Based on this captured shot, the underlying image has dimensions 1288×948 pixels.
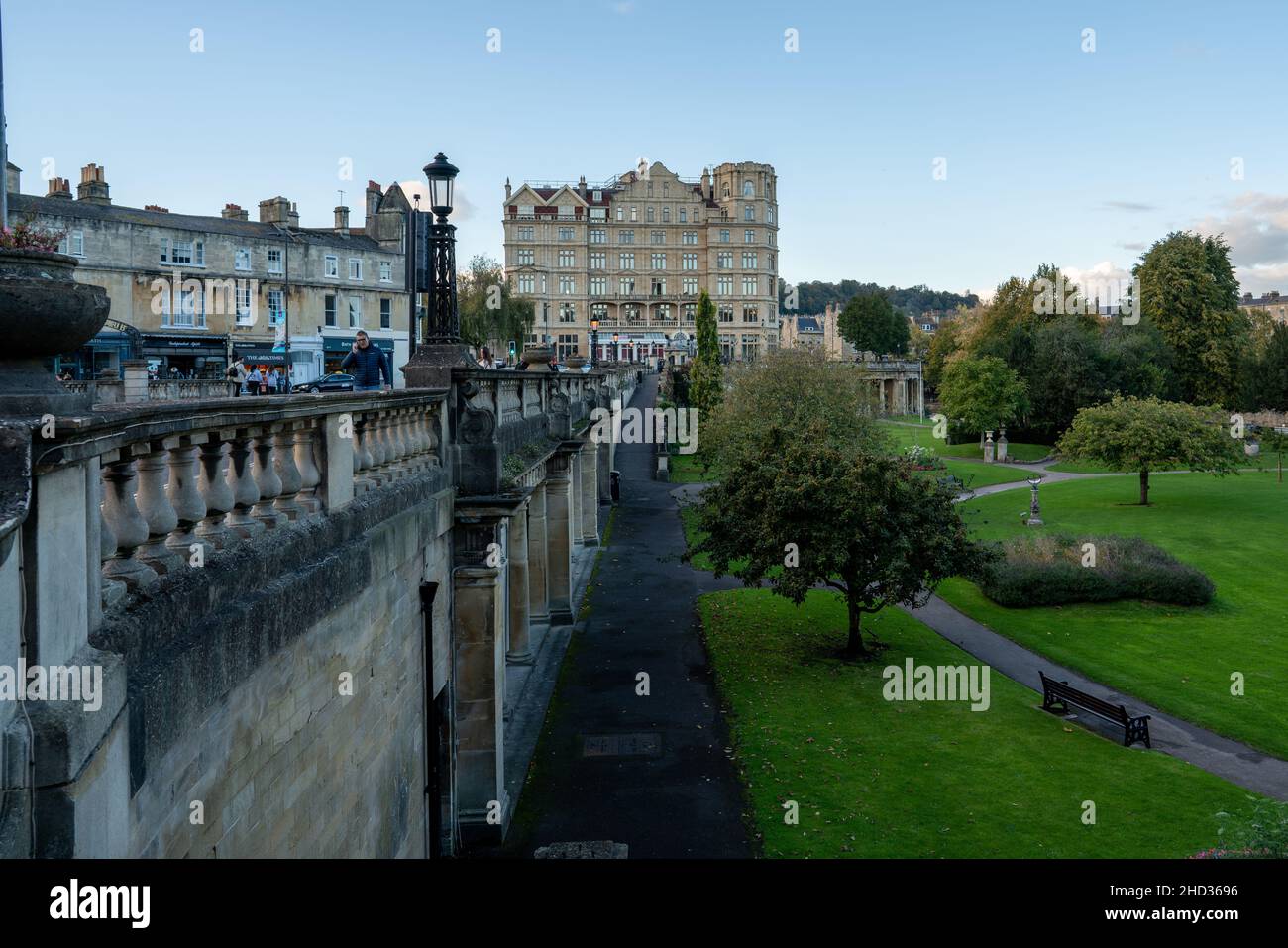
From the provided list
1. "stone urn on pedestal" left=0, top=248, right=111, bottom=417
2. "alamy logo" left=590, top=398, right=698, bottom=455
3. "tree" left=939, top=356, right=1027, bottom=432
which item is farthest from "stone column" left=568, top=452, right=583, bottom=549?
"tree" left=939, top=356, right=1027, bottom=432

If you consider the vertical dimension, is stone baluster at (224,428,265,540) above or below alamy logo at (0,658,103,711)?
above

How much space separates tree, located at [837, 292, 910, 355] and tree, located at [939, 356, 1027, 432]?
53045 mm

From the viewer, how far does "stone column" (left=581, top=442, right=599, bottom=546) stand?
121ft

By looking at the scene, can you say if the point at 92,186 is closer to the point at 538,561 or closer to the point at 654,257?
the point at 538,561

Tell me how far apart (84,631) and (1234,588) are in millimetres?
36710

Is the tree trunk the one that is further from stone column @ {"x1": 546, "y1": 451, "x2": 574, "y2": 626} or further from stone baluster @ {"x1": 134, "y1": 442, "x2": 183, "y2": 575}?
stone baluster @ {"x1": 134, "y1": 442, "x2": 183, "y2": 575}

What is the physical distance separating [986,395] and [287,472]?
248 ft

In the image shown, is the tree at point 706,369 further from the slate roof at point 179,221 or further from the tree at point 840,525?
the tree at point 840,525

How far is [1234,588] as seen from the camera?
110 feet

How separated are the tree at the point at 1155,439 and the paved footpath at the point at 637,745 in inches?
1175

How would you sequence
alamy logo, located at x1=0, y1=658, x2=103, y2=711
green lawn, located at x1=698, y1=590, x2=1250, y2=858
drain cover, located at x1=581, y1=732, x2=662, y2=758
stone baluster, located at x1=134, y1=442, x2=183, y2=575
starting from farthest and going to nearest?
1. drain cover, located at x1=581, y1=732, x2=662, y2=758
2. green lawn, located at x1=698, y1=590, x2=1250, y2=858
3. stone baluster, located at x1=134, y1=442, x2=183, y2=575
4. alamy logo, located at x1=0, y1=658, x2=103, y2=711

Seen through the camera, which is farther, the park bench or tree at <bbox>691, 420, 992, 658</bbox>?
tree at <bbox>691, 420, 992, 658</bbox>

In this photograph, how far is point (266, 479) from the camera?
6375 mm

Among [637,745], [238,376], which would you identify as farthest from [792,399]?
[637,745]
